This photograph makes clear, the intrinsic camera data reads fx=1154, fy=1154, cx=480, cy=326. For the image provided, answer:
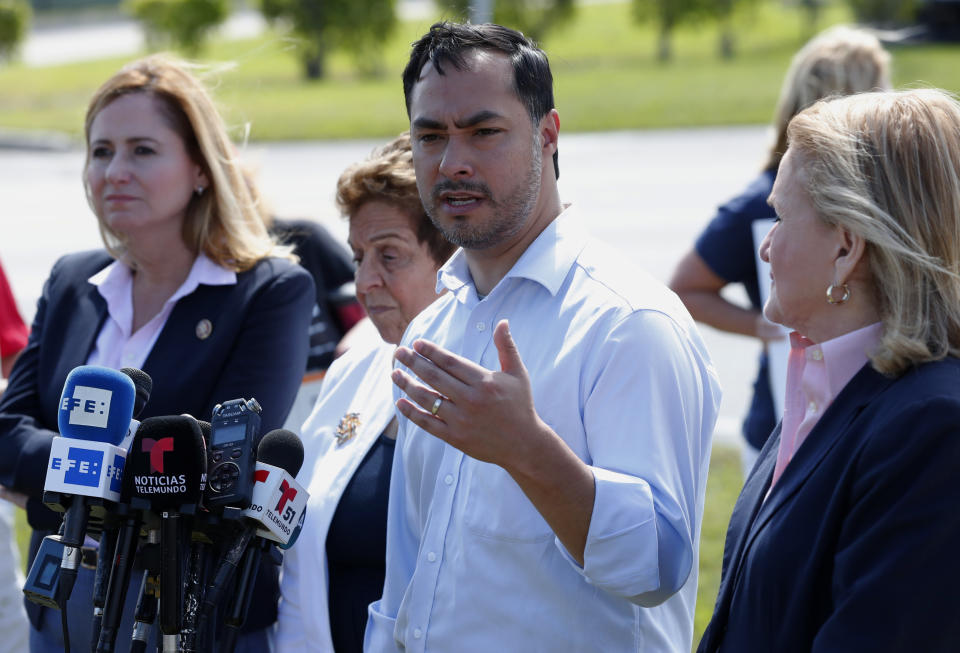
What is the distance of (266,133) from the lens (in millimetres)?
24719

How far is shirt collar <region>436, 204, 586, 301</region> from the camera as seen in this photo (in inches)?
103

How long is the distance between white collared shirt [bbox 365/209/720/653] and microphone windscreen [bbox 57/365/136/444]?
2.28 ft

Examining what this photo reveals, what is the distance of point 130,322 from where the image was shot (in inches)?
146

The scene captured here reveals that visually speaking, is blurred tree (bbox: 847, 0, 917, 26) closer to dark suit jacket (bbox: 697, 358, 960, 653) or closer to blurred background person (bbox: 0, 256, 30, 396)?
blurred background person (bbox: 0, 256, 30, 396)

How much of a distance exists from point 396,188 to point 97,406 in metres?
1.27

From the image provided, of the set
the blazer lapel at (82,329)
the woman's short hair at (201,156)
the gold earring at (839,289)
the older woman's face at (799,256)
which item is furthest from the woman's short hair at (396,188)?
the gold earring at (839,289)

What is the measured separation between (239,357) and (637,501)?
1655mm

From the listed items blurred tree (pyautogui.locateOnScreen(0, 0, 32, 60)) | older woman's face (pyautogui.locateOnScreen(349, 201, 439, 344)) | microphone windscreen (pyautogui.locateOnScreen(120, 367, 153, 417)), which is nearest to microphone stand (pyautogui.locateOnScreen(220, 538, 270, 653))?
microphone windscreen (pyautogui.locateOnScreen(120, 367, 153, 417))

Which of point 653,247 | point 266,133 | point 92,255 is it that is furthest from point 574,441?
point 266,133

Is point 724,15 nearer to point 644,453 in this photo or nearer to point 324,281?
point 324,281

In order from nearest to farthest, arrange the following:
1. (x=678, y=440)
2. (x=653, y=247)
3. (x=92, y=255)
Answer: (x=678, y=440), (x=92, y=255), (x=653, y=247)

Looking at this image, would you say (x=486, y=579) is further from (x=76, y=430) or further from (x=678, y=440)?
(x=76, y=430)

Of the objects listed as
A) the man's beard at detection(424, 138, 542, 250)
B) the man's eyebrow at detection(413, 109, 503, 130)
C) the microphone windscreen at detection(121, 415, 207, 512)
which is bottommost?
the microphone windscreen at detection(121, 415, 207, 512)

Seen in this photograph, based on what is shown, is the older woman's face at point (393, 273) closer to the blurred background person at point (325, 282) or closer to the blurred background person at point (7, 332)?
the blurred background person at point (325, 282)
